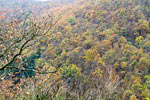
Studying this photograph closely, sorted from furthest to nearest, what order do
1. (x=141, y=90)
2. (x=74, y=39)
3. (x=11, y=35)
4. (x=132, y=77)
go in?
(x=74, y=39) → (x=132, y=77) → (x=141, y=90) → (x=11, y=35)

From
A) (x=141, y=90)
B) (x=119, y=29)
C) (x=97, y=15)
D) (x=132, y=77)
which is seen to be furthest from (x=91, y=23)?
(x=141, y=90)

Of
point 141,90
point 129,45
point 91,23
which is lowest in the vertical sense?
point 141,90

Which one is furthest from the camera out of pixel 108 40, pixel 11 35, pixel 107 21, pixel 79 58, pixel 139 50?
pixel 107 21

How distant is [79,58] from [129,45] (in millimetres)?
8387

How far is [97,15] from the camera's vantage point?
35.3 meters

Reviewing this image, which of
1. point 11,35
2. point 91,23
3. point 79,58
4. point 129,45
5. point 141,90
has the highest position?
point 11,35

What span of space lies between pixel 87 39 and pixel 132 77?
11.6 meters

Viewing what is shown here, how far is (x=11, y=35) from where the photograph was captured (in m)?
4.98

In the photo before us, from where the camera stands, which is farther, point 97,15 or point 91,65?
point 97,15

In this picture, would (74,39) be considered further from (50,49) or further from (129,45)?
(129,45)

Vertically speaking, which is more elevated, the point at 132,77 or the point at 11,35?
the point at 11,35

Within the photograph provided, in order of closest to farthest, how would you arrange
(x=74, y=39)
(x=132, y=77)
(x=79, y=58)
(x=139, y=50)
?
(x=132, y=77), (x=139, y=50), (x=79, y=58), (x=74, y=39)

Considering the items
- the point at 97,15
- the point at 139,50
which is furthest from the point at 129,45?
the point at 97,15

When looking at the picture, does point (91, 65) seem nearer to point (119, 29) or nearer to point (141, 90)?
point (141, 90)
